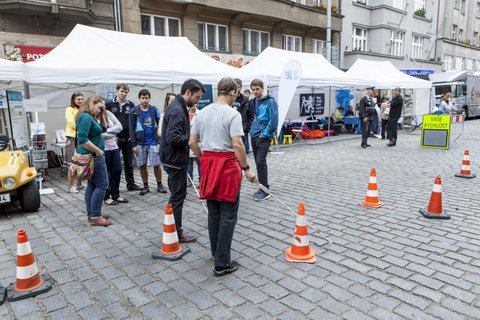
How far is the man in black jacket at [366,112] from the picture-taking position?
1242 cm

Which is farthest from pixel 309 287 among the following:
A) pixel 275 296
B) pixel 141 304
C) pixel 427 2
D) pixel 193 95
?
pixel 427 2

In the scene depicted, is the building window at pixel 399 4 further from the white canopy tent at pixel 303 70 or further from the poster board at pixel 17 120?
the poster board at pixel 17 120

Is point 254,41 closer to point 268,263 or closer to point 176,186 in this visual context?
point 176,186

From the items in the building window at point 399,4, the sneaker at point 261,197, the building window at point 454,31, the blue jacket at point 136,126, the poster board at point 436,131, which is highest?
the building window at point 399,4

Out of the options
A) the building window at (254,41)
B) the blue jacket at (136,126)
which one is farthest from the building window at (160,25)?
the blue jacket at (136,126)

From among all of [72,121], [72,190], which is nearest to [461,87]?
[72,121]

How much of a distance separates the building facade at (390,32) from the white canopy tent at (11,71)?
759 inches

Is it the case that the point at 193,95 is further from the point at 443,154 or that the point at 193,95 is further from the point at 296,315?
the point at 443,154

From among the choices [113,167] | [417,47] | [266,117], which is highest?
[417,47]

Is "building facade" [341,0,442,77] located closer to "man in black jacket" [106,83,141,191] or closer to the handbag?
"man in black jacket" [106,83,141,191]

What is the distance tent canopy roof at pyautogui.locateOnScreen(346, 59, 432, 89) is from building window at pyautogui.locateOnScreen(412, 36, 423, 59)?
13.3 metres

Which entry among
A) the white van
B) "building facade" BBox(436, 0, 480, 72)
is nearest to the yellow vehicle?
the white van

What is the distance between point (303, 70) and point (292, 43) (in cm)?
847

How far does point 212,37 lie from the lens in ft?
54.9
